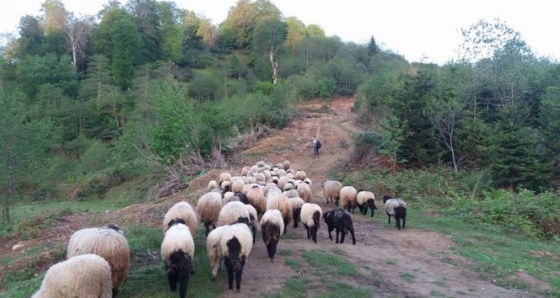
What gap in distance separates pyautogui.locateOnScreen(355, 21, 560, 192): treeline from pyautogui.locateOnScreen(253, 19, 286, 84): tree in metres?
38.9

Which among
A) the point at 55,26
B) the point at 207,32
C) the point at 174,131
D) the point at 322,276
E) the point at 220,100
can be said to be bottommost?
the point at 322,276

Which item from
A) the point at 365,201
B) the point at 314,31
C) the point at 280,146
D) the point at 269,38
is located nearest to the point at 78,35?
the point at 269,38

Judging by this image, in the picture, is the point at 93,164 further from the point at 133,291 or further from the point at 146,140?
the point at 133,291

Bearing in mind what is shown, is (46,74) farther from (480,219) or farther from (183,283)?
(183,283)

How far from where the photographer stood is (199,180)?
22.4 metres

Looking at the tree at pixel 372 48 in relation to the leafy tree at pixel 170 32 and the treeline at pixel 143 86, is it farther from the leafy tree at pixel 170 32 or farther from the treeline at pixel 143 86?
the leafy tree at pixel 170 32

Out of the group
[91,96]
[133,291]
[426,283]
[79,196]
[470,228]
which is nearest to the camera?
[133,291]

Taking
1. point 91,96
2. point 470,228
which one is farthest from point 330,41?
point 470,228

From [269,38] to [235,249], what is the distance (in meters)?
65.7

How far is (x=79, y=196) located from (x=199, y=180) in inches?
573

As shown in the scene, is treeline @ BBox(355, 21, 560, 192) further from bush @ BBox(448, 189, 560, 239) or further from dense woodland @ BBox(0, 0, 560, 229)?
bush @ BBox(448, 189, 560, 239)

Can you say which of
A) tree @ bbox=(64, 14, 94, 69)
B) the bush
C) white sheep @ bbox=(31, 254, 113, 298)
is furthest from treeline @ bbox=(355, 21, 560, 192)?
tree @ bbox=(64, 14, 94, 69)

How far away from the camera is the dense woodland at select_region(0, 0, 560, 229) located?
22719 mm

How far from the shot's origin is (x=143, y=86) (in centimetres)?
4853
